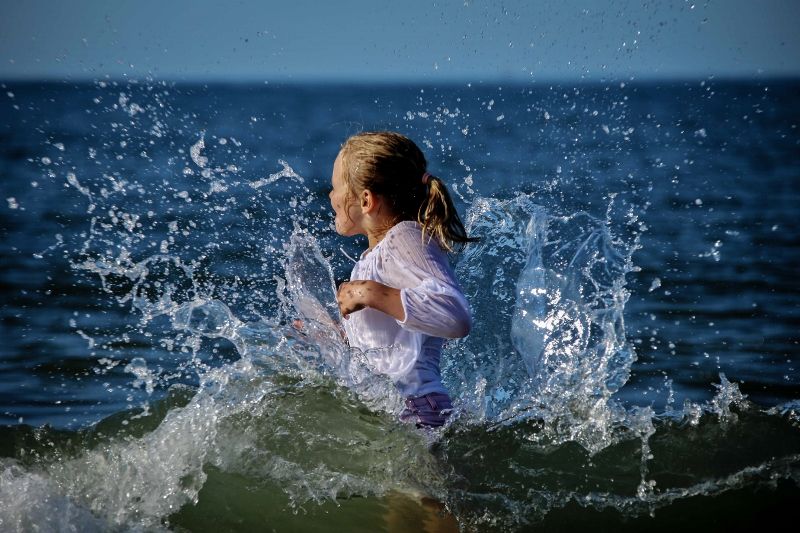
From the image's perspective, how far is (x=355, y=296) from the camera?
12.0 feet

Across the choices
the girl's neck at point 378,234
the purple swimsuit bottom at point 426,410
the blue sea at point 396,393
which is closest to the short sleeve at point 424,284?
the girl's neck at point 378,234

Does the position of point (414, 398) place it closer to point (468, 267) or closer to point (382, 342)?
point (382, 342)

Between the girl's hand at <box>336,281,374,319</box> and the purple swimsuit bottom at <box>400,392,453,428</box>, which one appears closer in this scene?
the girl's hand at <box>336,281,374,319</box>

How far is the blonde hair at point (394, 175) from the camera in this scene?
4.04 metres

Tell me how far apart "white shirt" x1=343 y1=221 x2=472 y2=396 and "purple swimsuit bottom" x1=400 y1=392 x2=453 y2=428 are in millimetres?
30

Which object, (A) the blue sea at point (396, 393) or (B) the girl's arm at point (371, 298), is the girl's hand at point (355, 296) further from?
(A) the blue sea at point (396, 393)

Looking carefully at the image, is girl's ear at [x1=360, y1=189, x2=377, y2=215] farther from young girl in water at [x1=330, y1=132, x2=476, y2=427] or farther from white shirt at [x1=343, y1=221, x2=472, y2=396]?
white shirt at [x1=343, y1=221, x2=472, y2=396]

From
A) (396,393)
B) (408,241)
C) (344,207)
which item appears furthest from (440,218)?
(396,393)

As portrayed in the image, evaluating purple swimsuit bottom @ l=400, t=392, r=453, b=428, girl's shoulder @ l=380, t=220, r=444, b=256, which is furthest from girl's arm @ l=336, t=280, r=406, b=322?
purple swimsuit bottom @ l=400, t=392, r=453, b=428

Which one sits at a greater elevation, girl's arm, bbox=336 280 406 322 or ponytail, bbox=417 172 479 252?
ponytail, bbox=417 172 479 252

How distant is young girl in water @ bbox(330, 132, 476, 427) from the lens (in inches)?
145

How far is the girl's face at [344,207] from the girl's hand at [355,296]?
0.48 metres

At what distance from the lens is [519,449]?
14.7 ft

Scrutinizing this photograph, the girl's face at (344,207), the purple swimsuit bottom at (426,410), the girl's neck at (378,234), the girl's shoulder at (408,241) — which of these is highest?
the girl's face at (344,207)
